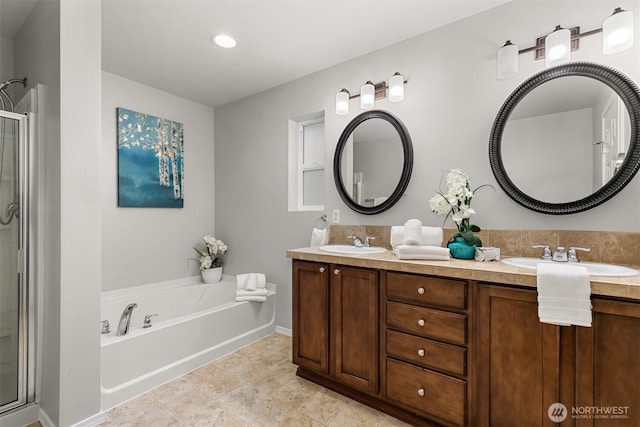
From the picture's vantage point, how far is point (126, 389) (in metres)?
1.92

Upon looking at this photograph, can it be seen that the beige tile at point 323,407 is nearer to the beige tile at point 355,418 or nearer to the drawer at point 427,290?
the beige tile at point 355,418

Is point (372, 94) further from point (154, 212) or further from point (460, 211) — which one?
point (154, 212)

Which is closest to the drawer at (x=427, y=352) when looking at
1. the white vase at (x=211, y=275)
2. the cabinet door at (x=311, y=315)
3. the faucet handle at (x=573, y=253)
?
the cabinet door at (x=311, y=315)

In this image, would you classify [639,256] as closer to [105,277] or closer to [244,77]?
[244,77]

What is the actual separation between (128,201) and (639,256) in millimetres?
3770

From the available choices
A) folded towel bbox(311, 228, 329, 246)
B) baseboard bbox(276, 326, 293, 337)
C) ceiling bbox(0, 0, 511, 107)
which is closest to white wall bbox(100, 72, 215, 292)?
ceiling bbox(0, 0, 511, 107)

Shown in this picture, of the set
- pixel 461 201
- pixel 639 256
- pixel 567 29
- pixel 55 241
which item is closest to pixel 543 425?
pixel 639 256

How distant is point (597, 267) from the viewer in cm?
148

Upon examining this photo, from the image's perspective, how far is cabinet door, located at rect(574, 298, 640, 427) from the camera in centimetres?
113

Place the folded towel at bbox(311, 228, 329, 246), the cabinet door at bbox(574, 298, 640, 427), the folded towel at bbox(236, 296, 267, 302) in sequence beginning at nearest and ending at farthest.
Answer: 1. the cabinet door at bbox(574, 298, 640, 427)
2. the folded towel at bbox(311, 228, 329, 246)
3. the folded towel at bbox(236, 296, 267, 302)

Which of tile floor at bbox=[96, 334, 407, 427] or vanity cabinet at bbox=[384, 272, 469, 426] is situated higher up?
vanity cabinet at bbox=[384, 272, 469, 426]

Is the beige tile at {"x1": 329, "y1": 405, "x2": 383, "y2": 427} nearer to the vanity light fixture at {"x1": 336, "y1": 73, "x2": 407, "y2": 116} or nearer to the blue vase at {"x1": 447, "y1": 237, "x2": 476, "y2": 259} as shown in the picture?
the blue vase at {"x1": 447, "y1": 237, "x2": 476, "y2": 259}

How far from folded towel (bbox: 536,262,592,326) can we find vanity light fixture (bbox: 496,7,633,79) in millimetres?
1162

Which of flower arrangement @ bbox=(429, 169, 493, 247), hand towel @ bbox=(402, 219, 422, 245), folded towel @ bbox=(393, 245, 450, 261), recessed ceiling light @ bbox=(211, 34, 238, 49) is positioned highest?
recessed ceiling light @ bbox=(211, 34, 238, 49)
